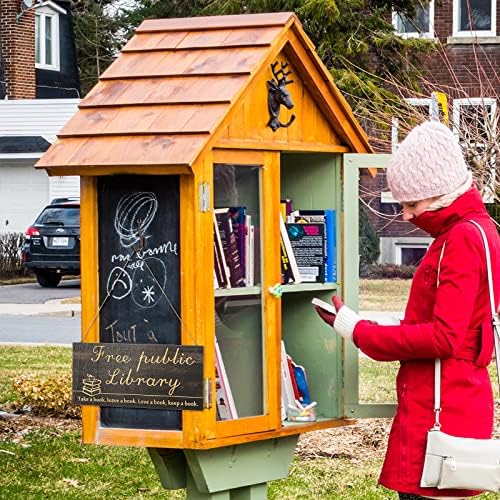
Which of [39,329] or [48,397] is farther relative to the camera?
[39,329]

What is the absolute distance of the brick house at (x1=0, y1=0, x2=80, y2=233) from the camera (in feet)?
97.5

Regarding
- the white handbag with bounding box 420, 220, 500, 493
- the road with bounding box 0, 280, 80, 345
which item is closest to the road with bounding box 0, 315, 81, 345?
the road with bounding box 0, 280, 80, 345

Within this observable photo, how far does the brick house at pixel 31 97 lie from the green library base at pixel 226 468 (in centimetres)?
2321

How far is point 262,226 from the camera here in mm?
5242

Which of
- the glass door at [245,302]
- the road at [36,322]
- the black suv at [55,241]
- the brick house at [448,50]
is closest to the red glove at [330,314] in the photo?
the glass door at [245,302]

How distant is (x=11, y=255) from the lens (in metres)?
26.5

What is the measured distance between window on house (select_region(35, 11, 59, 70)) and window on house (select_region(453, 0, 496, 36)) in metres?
10.6

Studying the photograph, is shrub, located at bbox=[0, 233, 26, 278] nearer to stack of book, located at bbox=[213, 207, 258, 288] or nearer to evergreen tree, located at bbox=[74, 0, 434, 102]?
evergreen tree, located at bbox=[74, 0, 434, 102]

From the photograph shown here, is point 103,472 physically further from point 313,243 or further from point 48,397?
point 313,243

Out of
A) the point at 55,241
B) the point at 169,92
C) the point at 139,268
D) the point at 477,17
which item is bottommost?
the point at 139,268

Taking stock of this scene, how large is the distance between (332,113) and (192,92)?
2.69 ft

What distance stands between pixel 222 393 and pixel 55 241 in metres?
18.7

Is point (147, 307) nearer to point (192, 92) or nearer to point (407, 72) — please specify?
point (192, 92)

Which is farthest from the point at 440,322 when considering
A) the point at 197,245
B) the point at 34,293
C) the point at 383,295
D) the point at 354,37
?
the point at 34,293
